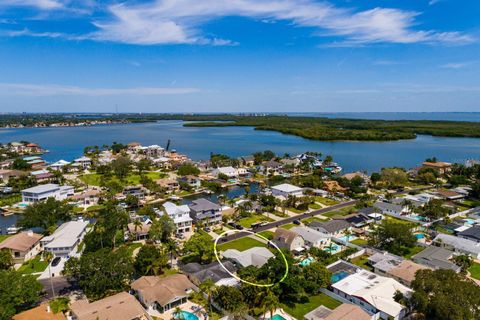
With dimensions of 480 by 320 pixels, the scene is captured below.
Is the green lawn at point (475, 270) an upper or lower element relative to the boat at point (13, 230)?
lower

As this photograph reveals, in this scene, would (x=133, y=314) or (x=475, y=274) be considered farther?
(x=475, y=274)

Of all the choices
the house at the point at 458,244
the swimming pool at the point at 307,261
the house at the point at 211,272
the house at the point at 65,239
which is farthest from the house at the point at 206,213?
the house at the point at 458,244

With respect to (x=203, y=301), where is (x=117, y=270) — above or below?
above

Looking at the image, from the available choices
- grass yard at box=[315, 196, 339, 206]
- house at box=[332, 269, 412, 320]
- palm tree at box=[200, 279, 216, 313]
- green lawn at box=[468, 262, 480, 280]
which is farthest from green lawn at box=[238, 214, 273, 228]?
green lawn at box=[468, 262, 480, 280]

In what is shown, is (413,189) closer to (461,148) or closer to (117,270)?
(117,270)

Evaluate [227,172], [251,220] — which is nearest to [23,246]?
[251,220]

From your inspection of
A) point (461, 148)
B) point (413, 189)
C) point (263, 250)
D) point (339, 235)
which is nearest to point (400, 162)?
point (413, 189)

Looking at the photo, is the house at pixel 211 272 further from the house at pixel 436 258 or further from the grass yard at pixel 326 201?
the grass yard at pixel 326 201
